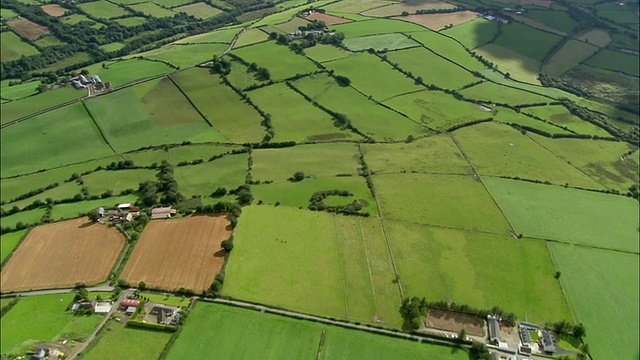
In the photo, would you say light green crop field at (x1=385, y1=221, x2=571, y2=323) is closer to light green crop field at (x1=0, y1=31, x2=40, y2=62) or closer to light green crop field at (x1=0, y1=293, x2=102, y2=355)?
light green crop field at (x1=0, y1=293, x2=102, y2=355)

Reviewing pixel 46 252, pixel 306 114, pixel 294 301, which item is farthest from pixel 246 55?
pixel 294 301

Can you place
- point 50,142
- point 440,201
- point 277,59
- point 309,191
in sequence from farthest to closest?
point 277,59 → point 50,142 → point 309,191 → point 440,201

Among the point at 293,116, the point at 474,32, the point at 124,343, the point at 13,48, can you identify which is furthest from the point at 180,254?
the point at 474,32

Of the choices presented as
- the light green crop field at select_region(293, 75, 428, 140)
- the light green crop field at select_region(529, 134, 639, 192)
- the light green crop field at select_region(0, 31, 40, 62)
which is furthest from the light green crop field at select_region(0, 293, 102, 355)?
the light green crop field at select_region(0, 31, 40, 62)

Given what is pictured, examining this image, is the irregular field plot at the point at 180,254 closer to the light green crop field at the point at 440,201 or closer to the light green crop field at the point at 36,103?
the light green crop field at the point at 440,201

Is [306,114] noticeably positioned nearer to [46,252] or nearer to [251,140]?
[251,140]

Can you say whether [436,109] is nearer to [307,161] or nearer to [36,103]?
[307,161]

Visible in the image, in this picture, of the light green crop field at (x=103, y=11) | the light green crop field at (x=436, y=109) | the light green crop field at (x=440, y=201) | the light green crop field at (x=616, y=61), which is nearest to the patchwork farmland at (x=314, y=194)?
the light green crop field at (x=440, y=201)
